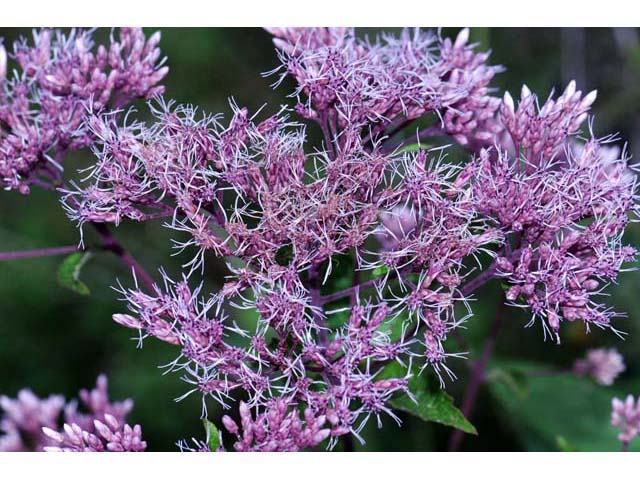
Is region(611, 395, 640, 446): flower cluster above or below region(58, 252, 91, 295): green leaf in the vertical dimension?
below

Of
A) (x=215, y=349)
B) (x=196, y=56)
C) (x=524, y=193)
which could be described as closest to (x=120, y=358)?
(x=196, y=56)

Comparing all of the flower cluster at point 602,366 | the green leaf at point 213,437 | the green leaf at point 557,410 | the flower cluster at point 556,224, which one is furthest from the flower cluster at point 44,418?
the flower cluster at point 602,366

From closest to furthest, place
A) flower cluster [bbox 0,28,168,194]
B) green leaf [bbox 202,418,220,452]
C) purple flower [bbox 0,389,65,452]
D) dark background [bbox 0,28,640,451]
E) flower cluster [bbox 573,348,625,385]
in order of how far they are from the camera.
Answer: green leaf [bbox 202,418,220,452] < flower cluster [bbox 0,28,168,194] < purple flower [bbox 0,389,65,452] < flower cluster [bbox 573,348,625,385] < dark background [bbox 0,28,640,451]

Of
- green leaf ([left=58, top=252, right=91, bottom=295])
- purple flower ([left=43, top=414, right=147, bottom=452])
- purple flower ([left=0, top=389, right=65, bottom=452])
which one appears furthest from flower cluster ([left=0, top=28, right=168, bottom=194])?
purple flower ([left=0, top=389, right=65, bottom=452])

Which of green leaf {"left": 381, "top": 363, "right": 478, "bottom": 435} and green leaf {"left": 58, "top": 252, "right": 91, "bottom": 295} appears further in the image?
green leaf {"left": 58, "top": 252, "right": 91, "bottom": 295}

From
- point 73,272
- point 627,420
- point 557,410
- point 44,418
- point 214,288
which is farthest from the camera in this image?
point 214,288

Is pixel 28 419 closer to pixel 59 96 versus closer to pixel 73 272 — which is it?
pixel 73 272

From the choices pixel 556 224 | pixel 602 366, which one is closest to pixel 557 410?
pixel 602 366

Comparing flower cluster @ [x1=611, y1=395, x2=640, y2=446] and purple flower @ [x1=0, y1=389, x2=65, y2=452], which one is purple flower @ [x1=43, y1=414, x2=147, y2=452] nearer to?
purple flower @ [x1=0, y1=389, x2=65, y2=452]
